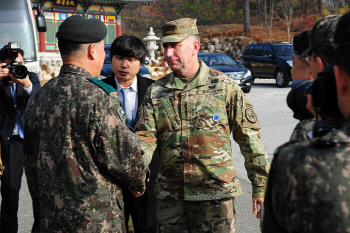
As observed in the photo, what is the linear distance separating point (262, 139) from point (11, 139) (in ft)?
16.9

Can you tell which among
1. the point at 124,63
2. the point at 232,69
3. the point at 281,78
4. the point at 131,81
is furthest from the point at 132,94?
the point at 281,78

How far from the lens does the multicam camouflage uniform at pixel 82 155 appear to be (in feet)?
7.05

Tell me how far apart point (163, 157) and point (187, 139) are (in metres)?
0.22

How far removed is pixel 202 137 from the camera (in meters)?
2.73

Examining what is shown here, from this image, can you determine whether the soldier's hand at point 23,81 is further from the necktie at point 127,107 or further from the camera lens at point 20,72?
the necktie at point 127,107

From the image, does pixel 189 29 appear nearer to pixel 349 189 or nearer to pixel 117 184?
pixel 117 184

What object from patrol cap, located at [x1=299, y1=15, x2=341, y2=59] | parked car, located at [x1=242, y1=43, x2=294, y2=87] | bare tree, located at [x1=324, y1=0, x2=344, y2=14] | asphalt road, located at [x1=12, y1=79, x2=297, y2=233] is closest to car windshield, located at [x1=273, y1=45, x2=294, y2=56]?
parked car, located at [x1=242, y1=43, x2=294, y2=87]

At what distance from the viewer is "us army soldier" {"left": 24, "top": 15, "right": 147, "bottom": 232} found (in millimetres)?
2150

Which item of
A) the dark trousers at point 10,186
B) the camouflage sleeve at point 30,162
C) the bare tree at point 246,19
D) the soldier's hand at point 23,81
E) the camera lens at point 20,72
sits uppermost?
the bare tree at point 246,19

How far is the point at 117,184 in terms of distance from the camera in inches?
90.6

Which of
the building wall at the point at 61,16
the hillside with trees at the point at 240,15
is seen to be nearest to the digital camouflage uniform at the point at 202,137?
the building wall at the point at 61,16

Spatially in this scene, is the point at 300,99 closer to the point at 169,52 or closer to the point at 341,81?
the point at 341,81

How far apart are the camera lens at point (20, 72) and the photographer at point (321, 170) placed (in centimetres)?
320

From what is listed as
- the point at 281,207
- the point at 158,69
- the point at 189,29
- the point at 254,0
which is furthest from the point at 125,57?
the point at 254,0
